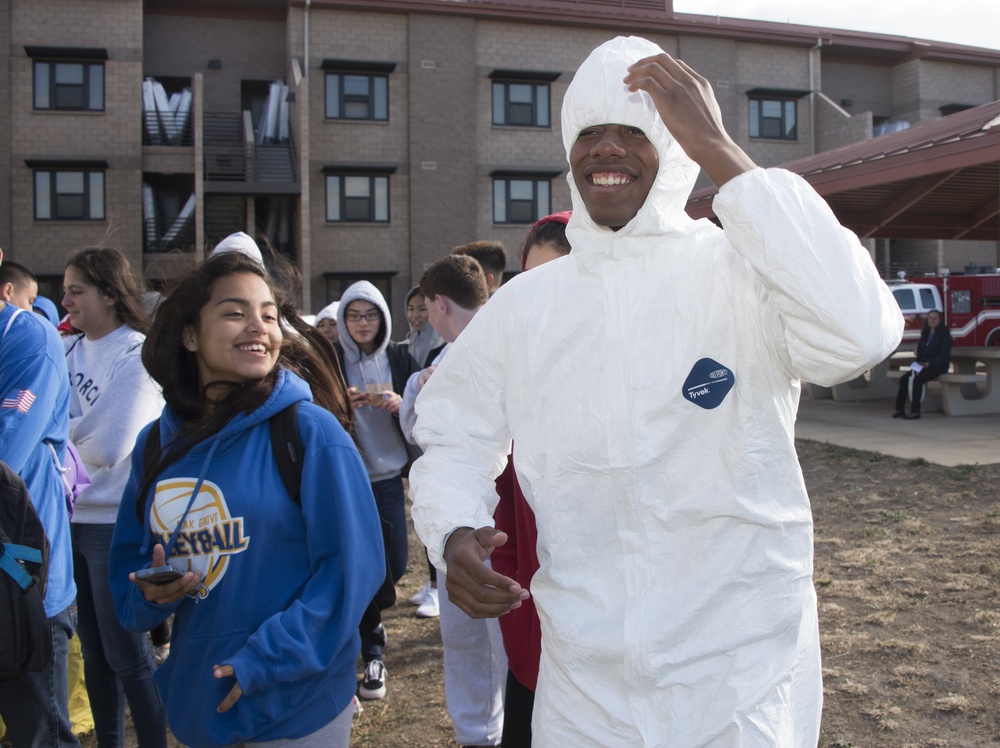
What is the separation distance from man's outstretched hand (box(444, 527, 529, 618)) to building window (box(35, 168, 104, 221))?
24816mm

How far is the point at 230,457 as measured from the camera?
234cm

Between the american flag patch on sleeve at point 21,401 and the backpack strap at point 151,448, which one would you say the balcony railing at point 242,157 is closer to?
the american flag patch on sleeve at point 21,401

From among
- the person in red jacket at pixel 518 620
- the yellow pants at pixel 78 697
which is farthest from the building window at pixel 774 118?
the person in red jacket at pixel 518 620

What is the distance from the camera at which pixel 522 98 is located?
27156mm

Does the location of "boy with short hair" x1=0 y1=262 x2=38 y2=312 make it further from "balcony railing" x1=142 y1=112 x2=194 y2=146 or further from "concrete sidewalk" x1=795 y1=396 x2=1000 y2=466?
"balcony railing" x1=142 y1=112 x2=194 y2=146

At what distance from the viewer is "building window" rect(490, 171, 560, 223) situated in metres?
26.8

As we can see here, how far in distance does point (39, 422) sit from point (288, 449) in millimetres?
1199

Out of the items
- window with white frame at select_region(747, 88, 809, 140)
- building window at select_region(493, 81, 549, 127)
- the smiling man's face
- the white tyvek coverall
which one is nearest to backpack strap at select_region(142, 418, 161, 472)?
the white tyvek coverall

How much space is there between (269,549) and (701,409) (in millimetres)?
1181

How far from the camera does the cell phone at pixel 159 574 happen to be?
215cm

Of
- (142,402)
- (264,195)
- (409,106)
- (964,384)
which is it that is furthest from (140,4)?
(142,402)

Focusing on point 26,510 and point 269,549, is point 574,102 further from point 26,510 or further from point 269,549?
point 26,510

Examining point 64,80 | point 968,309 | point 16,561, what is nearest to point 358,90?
point 64,80

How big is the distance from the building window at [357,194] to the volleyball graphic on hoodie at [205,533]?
23.9 metres
